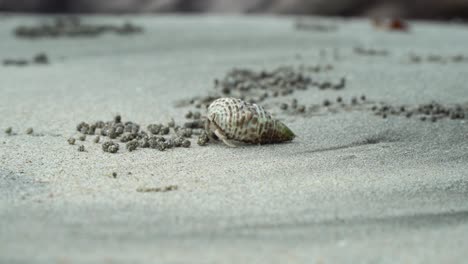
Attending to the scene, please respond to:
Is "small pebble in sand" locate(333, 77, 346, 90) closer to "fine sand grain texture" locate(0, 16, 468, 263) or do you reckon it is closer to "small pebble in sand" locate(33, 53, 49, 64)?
"fine sand grain texture" locate(0, 16, 468, 263)

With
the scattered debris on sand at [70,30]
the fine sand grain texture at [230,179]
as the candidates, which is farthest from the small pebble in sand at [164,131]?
the scattered debris on sand at [70,30]

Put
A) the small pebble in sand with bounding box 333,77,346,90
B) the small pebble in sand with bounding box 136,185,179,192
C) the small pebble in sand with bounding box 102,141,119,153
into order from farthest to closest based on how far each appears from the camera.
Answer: the small pebble in sand with bounding box 333,77,346,90
the small pebble in sand with bounding box 102,141,119,153
the small pebble in sand with bounding box 136,185,179,192

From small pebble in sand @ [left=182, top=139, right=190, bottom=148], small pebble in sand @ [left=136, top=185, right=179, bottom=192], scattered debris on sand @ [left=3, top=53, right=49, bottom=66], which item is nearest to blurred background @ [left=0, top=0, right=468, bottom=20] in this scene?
scattered debris on sand @ [left=3, top=53, right=49, bottom=66]

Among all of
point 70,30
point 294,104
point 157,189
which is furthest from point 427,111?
point 70,30

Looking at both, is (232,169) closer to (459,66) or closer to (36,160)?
(36,160)

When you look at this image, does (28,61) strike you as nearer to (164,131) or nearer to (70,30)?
(70,30)

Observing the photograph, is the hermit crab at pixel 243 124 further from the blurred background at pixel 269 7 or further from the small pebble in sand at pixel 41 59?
the blurred background at pixel 269 7
